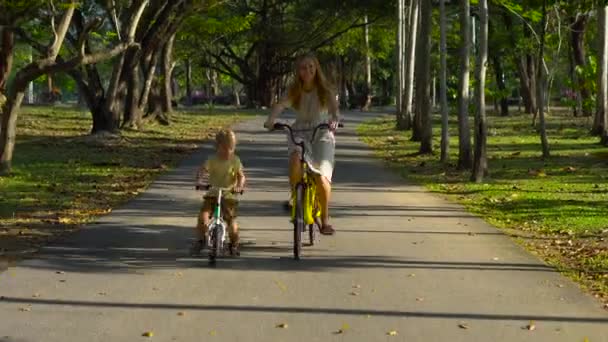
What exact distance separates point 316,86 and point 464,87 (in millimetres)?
9832

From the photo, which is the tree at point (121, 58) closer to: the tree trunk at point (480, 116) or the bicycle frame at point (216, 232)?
the tree trunk at point (480, 116)

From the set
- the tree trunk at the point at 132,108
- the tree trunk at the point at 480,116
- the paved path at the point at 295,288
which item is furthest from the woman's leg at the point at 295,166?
the tree trunk at the point at 132,108

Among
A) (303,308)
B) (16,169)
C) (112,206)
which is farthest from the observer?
(16,169)

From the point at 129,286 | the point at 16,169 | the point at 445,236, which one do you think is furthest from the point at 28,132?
the point at 129,286

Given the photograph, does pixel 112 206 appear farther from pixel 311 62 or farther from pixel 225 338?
pixel 225 338

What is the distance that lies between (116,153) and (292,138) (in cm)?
1604

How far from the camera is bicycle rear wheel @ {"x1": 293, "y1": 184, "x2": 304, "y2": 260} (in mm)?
10539

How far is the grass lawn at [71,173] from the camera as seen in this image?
13.4 metres

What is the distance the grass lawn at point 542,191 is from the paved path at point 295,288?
460 mm

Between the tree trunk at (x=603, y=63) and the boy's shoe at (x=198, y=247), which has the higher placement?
the tree trunk at (x=603, y=63)

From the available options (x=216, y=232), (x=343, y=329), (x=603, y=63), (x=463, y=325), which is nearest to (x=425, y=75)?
(x=603, y=63)

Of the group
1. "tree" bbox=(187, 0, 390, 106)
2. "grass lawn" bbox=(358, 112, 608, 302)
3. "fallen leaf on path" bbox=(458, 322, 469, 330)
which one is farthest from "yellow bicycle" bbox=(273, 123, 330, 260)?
"tree" bbox=(187, 0, 390, 106)

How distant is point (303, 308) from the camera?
8.41 metres

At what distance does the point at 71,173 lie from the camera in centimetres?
2066
